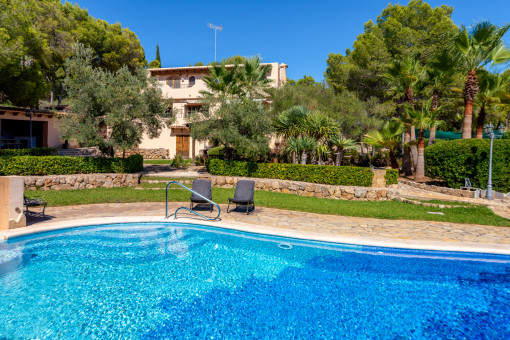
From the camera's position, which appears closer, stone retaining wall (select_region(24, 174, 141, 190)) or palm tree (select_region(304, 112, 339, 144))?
stone retaining wall (select_region(24, 174, 141, 190))

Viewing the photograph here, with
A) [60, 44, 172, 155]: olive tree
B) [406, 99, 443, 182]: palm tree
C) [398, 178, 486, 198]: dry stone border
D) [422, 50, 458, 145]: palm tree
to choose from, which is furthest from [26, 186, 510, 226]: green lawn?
[422, 50, 458, 145]: palm tree

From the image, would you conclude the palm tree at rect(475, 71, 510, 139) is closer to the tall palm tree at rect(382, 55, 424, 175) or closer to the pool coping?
the tall palm tree at rect(382, 55, 424, 175)

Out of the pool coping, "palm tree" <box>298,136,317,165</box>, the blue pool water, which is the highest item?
"palm tree" <box>298,136,317,165</box>

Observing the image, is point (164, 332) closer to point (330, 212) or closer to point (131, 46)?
point (330, 212)

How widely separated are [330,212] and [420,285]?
445 cm

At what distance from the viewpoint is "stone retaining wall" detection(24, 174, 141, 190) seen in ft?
41.3

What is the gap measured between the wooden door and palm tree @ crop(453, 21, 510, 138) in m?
22.7

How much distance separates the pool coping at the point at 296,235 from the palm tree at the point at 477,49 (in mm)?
12632

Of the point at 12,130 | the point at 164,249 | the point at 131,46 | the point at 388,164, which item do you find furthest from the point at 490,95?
the point at 12,130

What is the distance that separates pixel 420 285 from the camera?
5227 mm

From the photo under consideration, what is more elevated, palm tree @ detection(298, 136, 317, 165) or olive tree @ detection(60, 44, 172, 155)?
olive tree @ detection(60, 44, 172, 155)

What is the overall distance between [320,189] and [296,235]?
683cm

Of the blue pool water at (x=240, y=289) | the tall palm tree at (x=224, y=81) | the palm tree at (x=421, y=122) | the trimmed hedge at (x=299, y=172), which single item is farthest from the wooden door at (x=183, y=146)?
the blue pool water at (x=240, y=289)

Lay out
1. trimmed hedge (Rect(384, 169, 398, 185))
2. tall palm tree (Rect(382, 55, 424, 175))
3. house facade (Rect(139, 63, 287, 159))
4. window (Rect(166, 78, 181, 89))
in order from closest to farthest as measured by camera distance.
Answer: trimmed hedge (Rect(384, 169, 398, 185)), tall palm tree (Rect(382, 55, 424, 175)), house facade (Rect(139, 63, 287, 159)), window (Rect(166, 78, 181, 89))
